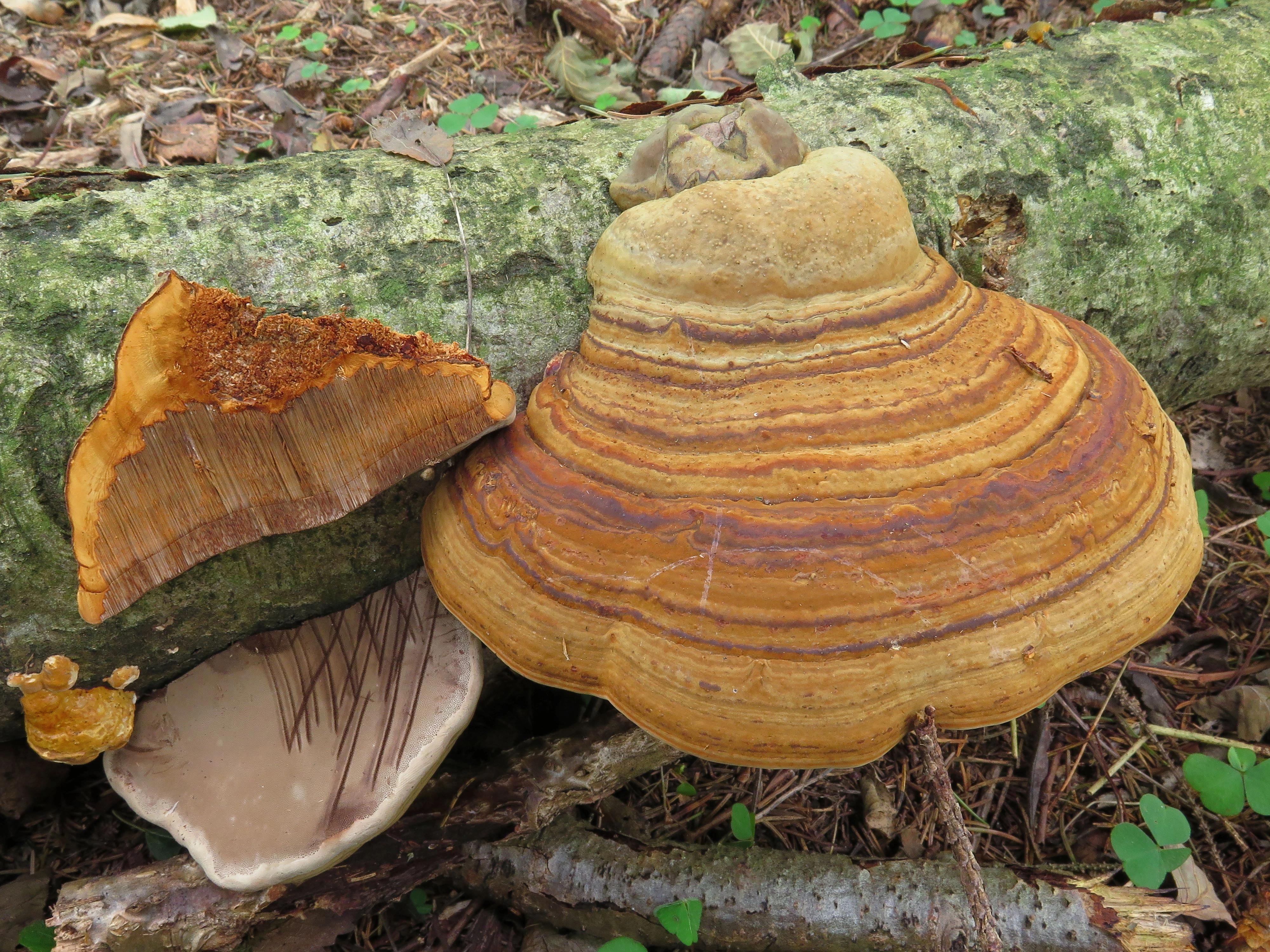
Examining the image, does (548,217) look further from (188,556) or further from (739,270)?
(188,556)

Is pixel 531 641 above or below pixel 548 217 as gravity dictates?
below

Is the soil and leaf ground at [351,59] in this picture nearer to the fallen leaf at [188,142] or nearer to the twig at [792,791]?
the fallen leaf at [188,142]

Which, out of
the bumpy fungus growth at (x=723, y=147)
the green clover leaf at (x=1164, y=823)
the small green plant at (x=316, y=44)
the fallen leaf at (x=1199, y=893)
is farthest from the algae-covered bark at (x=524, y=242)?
the small green plant at (x=316, y=44)

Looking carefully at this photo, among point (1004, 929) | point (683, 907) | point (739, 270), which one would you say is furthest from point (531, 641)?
point (1004, 929)

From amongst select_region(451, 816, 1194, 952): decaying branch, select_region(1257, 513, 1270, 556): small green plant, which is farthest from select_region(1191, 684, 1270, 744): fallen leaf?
select_region(451, 816, 1194, 952): decaying branch

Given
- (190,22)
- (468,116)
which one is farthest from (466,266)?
(190,22)

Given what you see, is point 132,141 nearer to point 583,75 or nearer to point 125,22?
point 125,22
